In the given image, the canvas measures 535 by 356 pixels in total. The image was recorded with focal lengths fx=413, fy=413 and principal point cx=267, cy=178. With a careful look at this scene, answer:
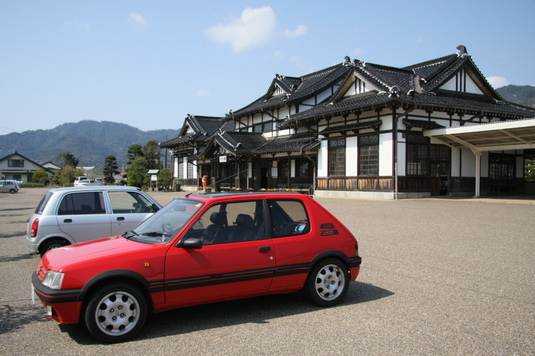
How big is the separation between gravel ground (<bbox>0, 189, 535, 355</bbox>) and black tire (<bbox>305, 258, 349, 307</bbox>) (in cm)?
13

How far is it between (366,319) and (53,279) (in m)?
3.24

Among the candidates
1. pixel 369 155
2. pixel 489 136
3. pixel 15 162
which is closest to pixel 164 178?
pixel 369 155

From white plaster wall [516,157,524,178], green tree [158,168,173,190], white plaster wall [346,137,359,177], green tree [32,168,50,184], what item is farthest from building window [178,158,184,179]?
green tree [32,168,50,184]

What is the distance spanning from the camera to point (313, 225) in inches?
201

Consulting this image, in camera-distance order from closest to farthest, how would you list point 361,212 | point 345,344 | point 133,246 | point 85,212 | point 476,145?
1. point 345,344
2. point 133,246
3. point 85,212
4. point 361,212
5. point 476,145

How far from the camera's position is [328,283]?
5.05m

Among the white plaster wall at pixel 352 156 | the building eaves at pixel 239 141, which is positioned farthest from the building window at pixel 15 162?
the white plaster wall at pixel 352 156

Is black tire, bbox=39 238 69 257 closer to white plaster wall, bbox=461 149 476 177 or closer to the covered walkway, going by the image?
the covered walkway

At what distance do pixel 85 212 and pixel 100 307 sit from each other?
4.03 metres

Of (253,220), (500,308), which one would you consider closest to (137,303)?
(253,220)

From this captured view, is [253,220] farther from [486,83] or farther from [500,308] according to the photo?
Result: [486,83]

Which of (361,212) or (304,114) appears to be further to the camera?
(304,114)

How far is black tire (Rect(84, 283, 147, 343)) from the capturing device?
387 cm

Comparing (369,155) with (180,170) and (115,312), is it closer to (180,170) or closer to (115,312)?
(115,312)
